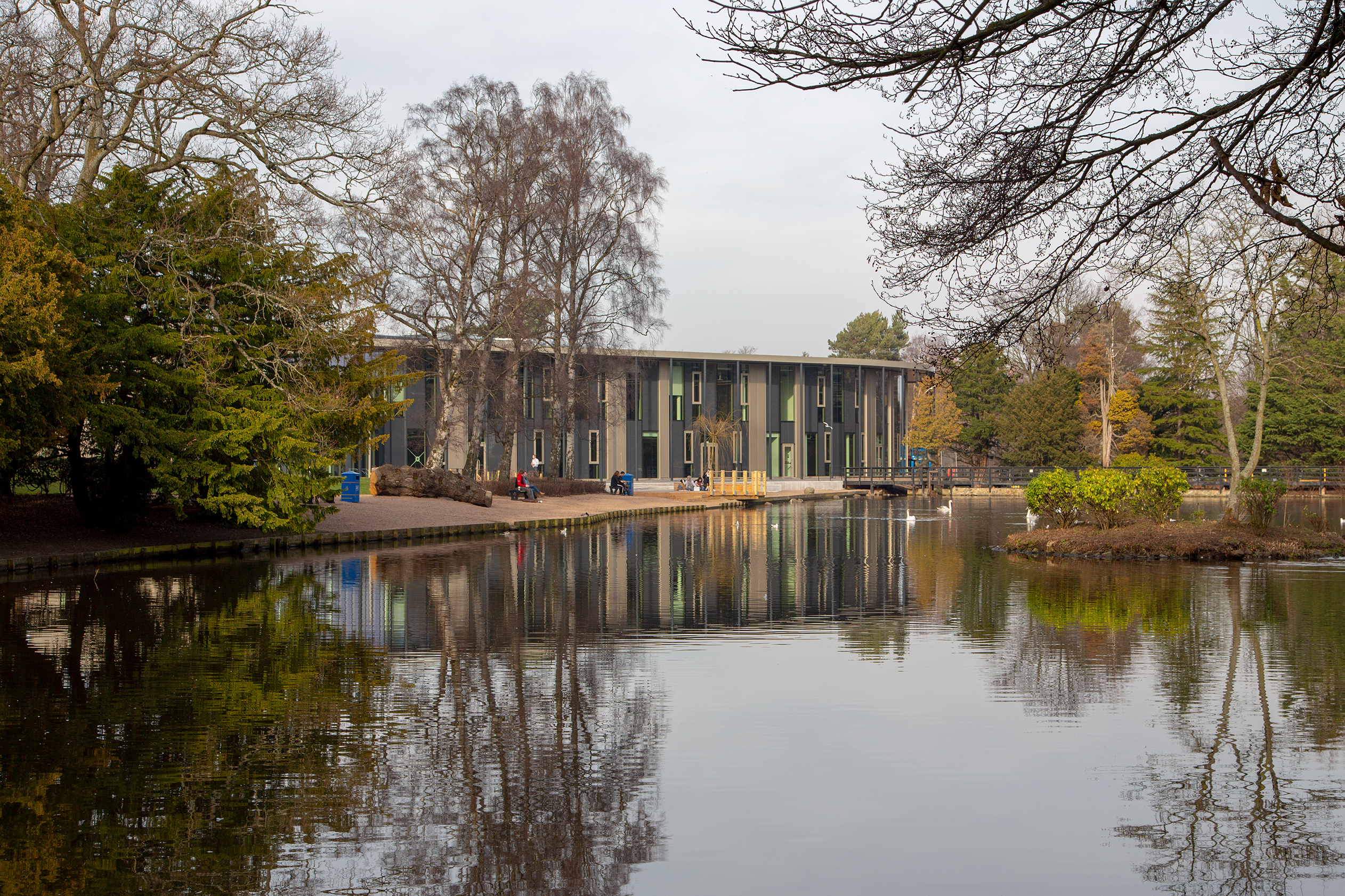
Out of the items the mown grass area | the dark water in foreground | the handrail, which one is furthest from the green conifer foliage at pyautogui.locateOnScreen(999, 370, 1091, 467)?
the dark water in foreground

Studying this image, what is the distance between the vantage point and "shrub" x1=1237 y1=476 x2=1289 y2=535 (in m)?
20.9

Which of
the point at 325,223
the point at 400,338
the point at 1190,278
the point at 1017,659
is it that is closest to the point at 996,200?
the point at 1190,278

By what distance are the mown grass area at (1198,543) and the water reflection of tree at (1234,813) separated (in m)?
12.4

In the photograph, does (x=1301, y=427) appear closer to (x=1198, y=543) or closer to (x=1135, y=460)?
(x=1135, y=460)

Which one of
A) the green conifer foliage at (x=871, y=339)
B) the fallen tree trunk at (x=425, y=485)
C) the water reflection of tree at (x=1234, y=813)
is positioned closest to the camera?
the water reflection of tree at (x=1234, y=813)

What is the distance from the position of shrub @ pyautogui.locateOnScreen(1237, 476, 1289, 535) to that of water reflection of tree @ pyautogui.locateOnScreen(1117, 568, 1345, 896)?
1400 cm

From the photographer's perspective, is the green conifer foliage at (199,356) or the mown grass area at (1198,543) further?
the green conifer foliage at (199,356)

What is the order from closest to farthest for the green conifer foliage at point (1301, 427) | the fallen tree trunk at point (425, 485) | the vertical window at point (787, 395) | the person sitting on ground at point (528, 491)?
1. the fallen tree trunk at point (425, 485)
2. the person sitting on ground at point (528, 491)
3. the green conifer foliage at point (1301, 427)
4. the vertical window at point (787, 395)

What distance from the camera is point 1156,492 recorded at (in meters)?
22.1

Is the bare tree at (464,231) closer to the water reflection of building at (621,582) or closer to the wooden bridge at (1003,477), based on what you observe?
the water reflection of building at (621,582)

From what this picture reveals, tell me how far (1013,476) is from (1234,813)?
60.0m

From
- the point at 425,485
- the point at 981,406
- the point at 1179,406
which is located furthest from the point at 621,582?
the point at 981,406

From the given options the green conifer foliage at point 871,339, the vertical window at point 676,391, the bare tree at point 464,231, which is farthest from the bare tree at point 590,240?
the green conifer foliage at point 871,339

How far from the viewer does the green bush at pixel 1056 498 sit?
73.4ft
